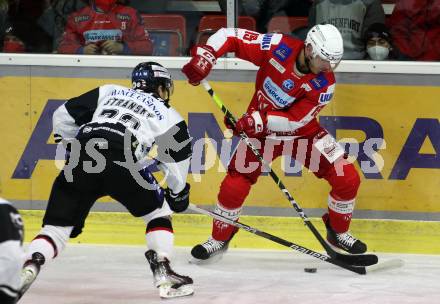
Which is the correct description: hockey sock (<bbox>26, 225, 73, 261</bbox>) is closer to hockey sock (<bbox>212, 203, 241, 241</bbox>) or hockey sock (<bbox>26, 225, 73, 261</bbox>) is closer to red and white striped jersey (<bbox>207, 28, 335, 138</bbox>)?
hockey sock (<bbox>212, 203, 241, 241</bbox>)

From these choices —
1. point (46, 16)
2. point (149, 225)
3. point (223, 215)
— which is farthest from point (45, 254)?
point (46, 16)

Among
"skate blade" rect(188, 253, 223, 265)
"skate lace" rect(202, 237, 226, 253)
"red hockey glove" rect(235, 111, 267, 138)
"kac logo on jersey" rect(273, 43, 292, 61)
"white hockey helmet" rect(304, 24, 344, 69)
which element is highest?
"white hockey helmet" rect(304, 24, 344, 69)

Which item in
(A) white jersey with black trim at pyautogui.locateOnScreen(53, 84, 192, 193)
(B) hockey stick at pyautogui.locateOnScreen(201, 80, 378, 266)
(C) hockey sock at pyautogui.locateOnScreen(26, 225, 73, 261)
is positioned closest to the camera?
(C) hockey sock at pyautogui.locateOnScreen(26, 225, 73, 261)

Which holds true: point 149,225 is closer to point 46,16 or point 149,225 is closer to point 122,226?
point 122,226

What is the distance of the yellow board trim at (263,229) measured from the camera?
5.74m

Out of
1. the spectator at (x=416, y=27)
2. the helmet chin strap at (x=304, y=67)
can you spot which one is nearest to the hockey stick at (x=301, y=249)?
the helmet chin strap at (x=304, y=67)

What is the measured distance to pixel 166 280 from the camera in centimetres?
451

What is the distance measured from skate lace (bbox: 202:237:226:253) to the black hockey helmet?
1.06 meters

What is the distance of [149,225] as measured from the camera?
4.55 meters

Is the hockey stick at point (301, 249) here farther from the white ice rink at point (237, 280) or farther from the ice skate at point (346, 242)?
the ice skate at point (346, 242)

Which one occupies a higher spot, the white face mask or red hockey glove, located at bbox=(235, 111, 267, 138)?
the white face mask

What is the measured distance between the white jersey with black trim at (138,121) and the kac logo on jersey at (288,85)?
81 centimetres

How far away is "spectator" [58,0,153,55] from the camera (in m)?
5.91

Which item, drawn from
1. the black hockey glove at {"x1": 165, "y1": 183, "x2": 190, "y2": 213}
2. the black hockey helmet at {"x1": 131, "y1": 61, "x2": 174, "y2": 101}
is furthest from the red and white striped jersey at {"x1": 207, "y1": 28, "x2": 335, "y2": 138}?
the black hockey glove at {"x1": 165, "y1": 183, "x2": 190, "y2": 213}
